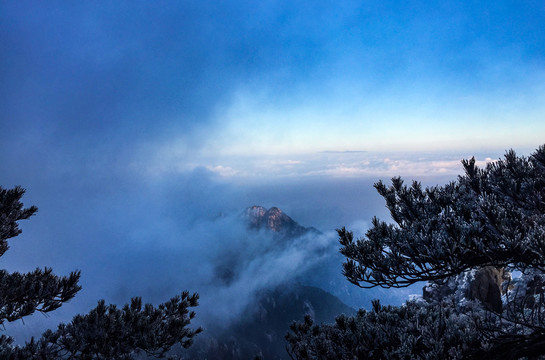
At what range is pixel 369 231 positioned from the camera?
6566mm

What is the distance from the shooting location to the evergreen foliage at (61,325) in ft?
23.7

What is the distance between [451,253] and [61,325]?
9.64m

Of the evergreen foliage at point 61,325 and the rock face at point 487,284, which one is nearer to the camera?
the evergreen foliage at point 61,325

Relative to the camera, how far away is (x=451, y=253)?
4.85 meters

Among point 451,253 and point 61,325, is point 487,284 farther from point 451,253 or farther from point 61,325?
point 61,325

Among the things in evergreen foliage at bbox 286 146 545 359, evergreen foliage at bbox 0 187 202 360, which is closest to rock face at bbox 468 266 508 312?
evergreen foliage at bbox 286 146 545 359

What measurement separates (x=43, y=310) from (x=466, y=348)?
9.62m

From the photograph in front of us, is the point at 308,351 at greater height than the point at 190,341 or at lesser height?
greater

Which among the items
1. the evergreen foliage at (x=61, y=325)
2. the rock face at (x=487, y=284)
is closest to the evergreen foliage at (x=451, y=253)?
the evergreen foliage at (x=61, y=325)

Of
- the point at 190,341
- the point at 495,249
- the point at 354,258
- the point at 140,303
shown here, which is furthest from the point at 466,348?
the point at 140,303

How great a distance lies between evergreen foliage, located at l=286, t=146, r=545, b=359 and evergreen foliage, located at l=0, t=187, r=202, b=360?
15.2 feet

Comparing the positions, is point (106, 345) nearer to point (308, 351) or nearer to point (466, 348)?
point (308, 351)

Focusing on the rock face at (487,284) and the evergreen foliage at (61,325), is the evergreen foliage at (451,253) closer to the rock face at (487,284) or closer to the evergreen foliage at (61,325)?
the evergreen foliage at (61,325)

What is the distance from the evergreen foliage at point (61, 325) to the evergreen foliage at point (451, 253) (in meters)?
4.65
